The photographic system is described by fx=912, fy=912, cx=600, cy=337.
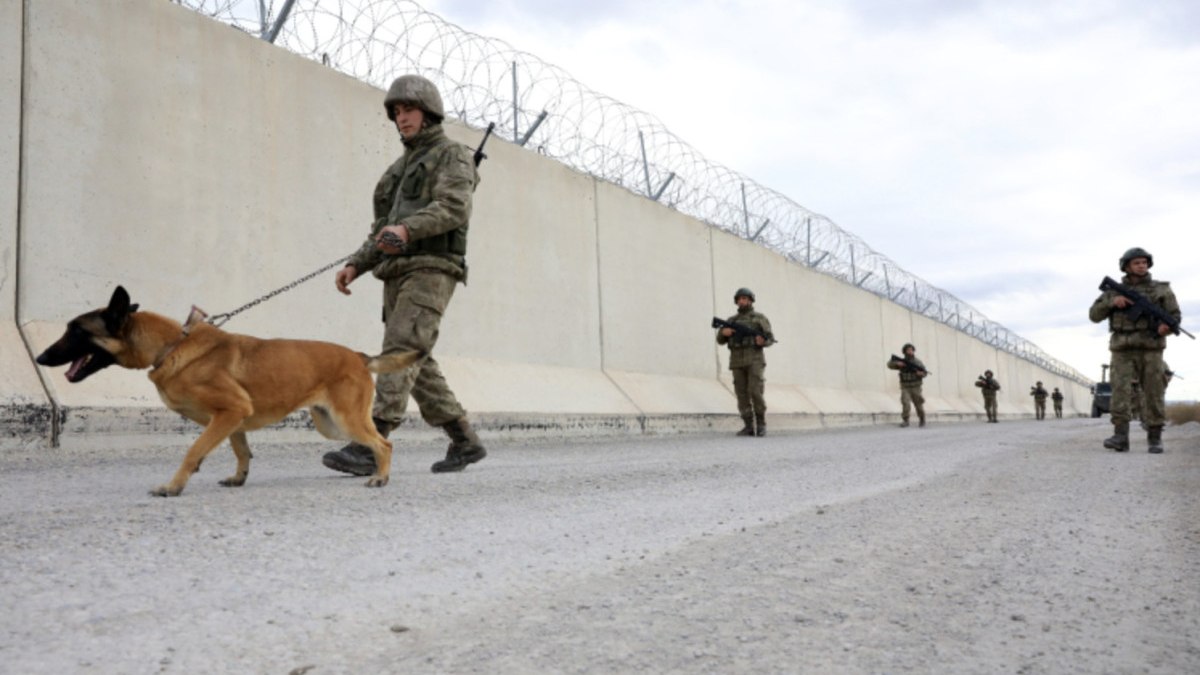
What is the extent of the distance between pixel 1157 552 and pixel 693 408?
33.9 ft

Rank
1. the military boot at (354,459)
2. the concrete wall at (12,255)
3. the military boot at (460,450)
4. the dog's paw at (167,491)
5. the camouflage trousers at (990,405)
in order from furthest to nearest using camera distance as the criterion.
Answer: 1. the camouflage trousers at (990,405)
2. the concrete wall at (12,255)
3. the military boot at (460,450)
4. the military boot at (354,459)
5. the dog's paw at (167,491)

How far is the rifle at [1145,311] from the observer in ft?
25.6

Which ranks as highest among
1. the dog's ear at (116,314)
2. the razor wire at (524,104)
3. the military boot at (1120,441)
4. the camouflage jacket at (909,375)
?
the razor wire at (524,104)

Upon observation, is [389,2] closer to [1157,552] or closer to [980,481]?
[980,481]

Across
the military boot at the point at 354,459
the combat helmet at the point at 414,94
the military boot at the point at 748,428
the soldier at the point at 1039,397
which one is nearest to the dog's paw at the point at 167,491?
the military boot at the point at 354,459

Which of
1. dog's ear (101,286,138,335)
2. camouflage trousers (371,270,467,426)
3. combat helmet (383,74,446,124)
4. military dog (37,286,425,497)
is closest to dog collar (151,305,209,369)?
military dog (37,286,425,497)

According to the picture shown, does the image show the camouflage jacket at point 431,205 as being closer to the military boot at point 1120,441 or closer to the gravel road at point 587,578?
the gravel road at point 587,578

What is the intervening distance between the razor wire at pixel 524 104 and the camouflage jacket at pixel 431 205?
12.7 ft

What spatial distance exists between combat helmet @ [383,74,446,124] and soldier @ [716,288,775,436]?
8.81m

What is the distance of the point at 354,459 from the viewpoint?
4441mm

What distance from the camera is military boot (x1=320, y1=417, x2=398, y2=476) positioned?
4.41 m

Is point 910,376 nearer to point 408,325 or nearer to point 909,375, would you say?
point 909,375

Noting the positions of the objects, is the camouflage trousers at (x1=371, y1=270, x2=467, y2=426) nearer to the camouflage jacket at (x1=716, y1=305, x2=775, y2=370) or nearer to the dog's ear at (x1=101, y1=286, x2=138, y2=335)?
the dog's ear at (x1=101, y1=286, x2=138, y2=335)

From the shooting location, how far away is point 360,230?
848 centimetres
